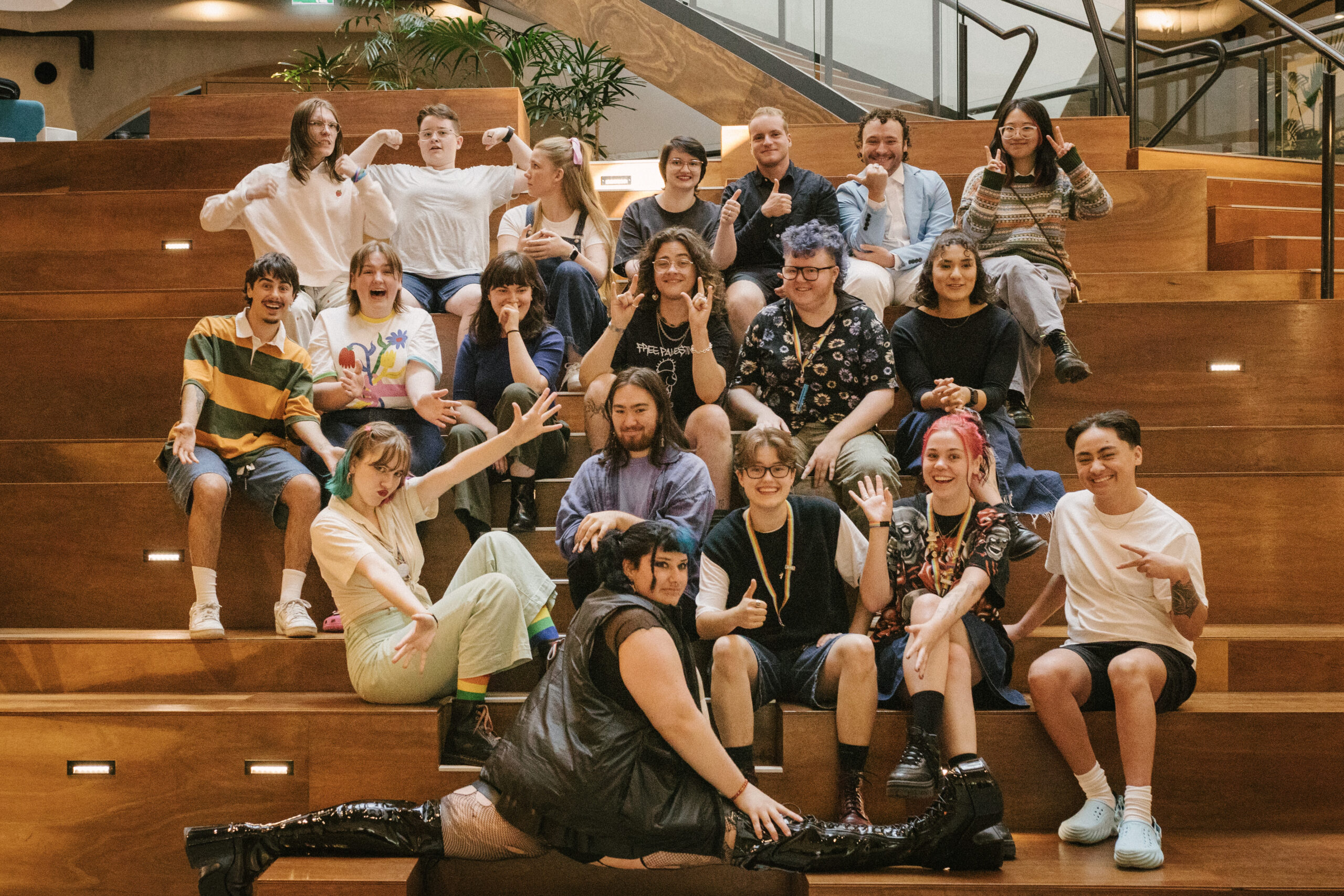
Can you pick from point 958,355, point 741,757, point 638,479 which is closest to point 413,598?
point 638,479

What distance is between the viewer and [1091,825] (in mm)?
2627

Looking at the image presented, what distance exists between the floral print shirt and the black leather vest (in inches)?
47.1

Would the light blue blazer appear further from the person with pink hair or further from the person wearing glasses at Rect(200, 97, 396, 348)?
the person wearing glasses at Rect(200, 97, 396, 348)

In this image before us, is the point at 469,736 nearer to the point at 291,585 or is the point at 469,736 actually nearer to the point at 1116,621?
the point at 291,585

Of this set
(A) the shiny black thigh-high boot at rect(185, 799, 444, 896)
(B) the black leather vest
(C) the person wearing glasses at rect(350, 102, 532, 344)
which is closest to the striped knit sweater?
(C) the person wearing glasses at rect(350, 102, 532, 344)

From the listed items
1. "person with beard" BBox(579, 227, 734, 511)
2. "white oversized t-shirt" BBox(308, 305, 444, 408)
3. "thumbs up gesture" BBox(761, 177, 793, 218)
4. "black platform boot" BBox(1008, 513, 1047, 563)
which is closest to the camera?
"black platform boot" BBox(1008, 513, 1047, 563)

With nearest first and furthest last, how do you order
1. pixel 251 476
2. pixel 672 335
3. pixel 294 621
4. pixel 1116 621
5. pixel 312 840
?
1. pixel 312 840
2. pixel 1116 621
3. pixel 294 621
4. pixel 251 476
5. pixel 672 335

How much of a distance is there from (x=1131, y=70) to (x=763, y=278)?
248 cm

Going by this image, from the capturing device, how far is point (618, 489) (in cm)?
→ 305

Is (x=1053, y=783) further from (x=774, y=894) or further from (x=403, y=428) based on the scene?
(x=403, y=428)

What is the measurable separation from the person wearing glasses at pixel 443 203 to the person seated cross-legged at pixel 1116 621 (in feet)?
7.44

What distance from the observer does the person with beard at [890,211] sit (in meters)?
4.13

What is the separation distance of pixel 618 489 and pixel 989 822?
1.21 meters

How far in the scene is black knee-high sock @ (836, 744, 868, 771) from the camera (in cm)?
270
